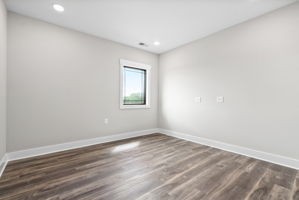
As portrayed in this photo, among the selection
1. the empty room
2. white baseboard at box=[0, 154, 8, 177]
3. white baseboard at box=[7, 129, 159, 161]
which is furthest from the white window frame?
white baseboard at box=[0, 154, 8, 177]

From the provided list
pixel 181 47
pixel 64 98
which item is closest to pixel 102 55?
pixel 64 98

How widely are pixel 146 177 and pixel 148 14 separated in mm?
2675

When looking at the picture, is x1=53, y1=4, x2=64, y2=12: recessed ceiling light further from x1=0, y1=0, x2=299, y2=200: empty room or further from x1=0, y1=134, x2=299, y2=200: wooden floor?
x1=0, y1=134, x2=299, y2=200: wooden floor

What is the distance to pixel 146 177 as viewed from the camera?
6.25 feet

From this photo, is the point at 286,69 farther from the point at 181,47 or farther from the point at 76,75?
the point at 76,75

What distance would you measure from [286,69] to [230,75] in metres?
0.84

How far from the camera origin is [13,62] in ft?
7.86

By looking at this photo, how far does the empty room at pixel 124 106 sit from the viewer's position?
1.82m

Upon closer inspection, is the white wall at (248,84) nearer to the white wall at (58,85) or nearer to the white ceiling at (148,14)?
the white ceiling at (148,14)

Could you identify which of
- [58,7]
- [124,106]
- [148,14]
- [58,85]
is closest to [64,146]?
[58,85]

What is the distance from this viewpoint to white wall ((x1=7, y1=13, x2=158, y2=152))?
2.44 m

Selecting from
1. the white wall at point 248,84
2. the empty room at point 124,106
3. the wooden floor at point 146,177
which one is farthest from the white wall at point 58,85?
the white wall at point 248,84

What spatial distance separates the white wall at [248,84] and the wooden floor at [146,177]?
523 mm

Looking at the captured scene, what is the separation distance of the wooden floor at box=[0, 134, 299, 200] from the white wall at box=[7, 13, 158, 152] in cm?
53
